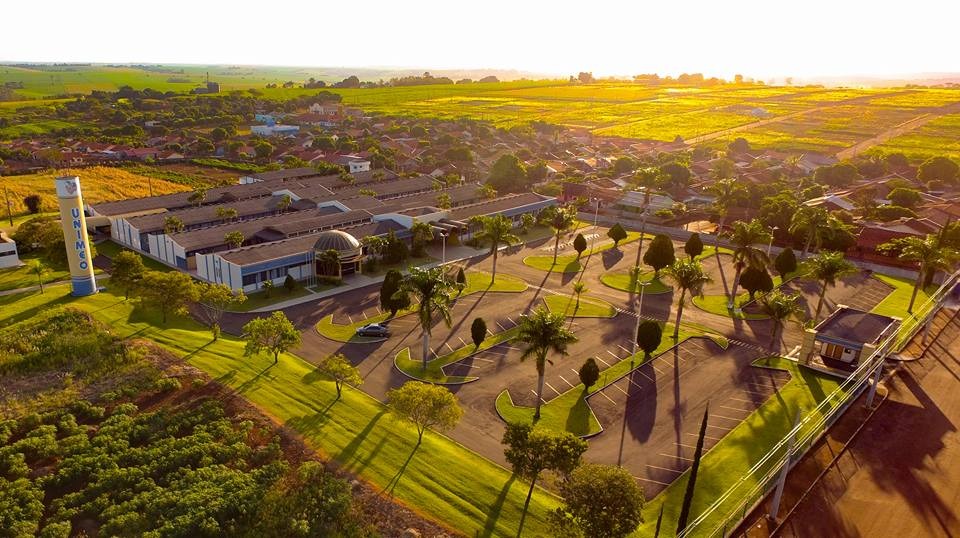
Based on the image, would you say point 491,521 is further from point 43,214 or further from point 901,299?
point 43,214

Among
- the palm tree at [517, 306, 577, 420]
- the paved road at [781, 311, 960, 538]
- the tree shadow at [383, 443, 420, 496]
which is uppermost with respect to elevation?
the palm tree at [517, 306, 577, 420]

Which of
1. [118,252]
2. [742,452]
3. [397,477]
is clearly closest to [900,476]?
[742,452]

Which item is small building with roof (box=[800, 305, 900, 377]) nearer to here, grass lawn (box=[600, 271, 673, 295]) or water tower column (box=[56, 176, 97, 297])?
grass lawn (box=[600, 271, 673, 295])

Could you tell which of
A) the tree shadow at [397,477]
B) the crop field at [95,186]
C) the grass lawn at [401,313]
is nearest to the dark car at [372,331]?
the grass lawn at [401,313]

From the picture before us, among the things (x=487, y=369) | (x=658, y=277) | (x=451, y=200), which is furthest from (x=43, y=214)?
(x=658, y=277)

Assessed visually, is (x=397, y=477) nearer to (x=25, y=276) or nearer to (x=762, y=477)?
(x=762, y=477)

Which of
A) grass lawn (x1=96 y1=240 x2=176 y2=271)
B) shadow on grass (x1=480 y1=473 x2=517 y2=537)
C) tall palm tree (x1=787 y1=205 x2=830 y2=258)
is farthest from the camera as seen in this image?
grass lawn (x1=96 y1=240 x2=176 y2=271)

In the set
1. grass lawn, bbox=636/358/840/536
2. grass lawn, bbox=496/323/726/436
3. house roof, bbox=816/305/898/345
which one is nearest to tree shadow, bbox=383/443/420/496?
grass lawn, bbox=496/323/726/436
